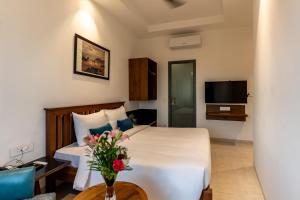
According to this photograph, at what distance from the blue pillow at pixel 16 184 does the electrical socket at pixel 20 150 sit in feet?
2.96

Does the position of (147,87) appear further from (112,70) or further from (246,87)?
(246,87)

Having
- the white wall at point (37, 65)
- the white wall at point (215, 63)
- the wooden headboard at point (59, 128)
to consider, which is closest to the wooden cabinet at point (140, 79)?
the white wall at point (215, 63)

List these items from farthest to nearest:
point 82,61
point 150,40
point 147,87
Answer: point 150,40 → point 147,87 → point 82,61

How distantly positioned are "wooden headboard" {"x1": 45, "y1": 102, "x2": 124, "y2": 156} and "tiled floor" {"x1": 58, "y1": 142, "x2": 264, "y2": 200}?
637mm

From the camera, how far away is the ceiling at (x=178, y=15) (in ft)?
12.6

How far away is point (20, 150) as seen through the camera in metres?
2.27

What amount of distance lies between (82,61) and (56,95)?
2.59 feet

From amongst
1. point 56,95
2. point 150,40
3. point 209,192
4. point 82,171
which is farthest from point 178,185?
point 150,40

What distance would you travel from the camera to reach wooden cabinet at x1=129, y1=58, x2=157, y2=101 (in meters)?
4.92

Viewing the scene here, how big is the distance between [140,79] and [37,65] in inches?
109

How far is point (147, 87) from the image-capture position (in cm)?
493

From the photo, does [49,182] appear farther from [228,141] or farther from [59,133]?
[228,141]

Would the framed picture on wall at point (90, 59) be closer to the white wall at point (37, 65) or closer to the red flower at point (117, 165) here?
the white wall at point (37, 65)

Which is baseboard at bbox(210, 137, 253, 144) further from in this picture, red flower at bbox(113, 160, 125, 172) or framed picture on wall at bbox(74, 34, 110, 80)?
red flower at bbox(113, 160, 125, 172)
